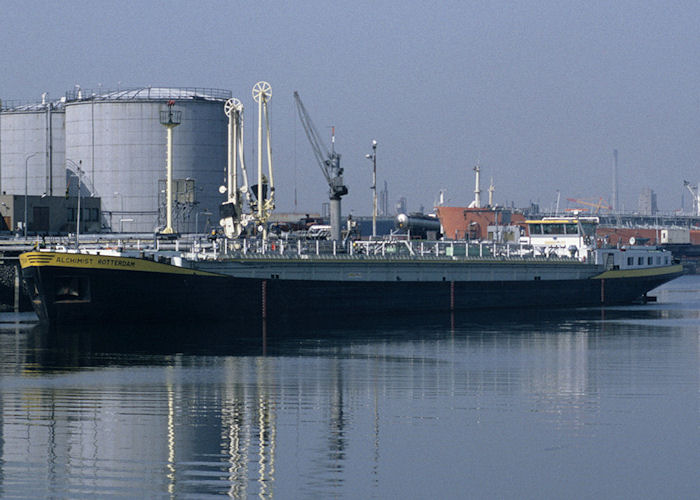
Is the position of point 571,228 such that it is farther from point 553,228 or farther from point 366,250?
point 366,250

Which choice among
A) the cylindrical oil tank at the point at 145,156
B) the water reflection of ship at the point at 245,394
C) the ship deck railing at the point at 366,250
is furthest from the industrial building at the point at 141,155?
the water reflection of ship at the point at 245,394

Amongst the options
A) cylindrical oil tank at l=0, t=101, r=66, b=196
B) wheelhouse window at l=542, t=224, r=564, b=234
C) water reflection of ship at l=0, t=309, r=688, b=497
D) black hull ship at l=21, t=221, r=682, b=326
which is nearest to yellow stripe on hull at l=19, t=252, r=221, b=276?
black hull ship at l=21, t=221, r=682, b=326

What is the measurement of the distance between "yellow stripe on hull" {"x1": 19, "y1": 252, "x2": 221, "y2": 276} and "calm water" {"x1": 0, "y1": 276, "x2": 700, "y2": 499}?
28.2 feet

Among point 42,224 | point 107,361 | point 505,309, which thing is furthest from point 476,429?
point 42,224

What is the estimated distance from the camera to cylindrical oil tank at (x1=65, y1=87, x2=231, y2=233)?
145 metres

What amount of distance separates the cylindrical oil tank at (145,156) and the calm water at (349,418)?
7998cm

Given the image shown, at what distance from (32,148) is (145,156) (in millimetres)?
23332

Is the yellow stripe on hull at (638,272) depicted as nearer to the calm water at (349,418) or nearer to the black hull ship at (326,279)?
the black hull ship at (326,279)

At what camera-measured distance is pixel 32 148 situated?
159875 mm

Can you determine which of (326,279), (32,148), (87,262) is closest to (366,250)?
(326,279)

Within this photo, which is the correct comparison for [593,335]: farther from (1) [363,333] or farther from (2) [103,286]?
(2) [103,286]

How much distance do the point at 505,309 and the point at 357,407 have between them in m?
61.1

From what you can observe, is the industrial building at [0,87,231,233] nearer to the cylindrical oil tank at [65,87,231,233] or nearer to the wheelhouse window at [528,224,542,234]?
the cylindrical oil tank at [65,87,231,233]

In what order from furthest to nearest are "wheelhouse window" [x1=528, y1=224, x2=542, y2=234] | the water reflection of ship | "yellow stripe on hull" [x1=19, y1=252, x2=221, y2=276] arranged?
"wheelhouse window" [x1=528, y1=224, x2=542, y2=234] → "yellow stripe on hull" [x1=19, y1=252, x2=221, y2=276] → the water reflection of ship
